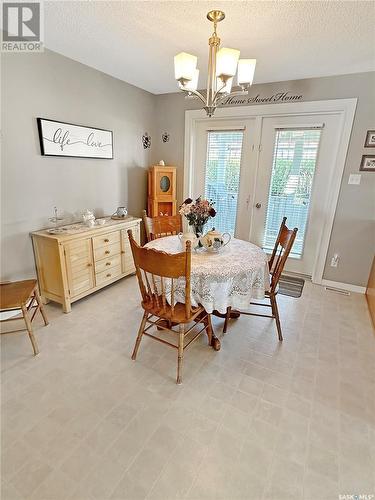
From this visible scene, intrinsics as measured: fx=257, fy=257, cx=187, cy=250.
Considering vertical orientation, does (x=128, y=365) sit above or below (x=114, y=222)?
below

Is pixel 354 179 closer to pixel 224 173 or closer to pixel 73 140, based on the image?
pixel 224 173

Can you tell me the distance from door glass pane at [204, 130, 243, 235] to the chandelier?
1.63 metres

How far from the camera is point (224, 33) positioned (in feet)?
6.49

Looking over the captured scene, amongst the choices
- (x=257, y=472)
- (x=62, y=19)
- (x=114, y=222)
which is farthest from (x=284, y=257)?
(x=62, y=19)

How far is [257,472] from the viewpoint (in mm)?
1239

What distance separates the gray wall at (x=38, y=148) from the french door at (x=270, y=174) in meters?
1.21

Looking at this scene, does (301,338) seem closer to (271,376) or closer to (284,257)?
(271,376)

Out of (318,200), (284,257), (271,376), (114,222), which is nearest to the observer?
(271,376)

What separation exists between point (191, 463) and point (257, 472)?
32 cm

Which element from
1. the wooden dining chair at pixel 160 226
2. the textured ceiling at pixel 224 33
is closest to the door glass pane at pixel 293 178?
the textured ceiling at pixel 224 33

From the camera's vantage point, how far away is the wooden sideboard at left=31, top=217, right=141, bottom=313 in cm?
236

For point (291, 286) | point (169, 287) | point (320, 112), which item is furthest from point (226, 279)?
point (320, 112)

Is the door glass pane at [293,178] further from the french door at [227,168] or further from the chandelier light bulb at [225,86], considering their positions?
the chandelier light bulb at [225,86]

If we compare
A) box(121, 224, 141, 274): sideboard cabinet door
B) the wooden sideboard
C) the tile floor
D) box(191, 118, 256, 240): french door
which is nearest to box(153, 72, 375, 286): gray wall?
box(191, 118, 256, 240): french door
